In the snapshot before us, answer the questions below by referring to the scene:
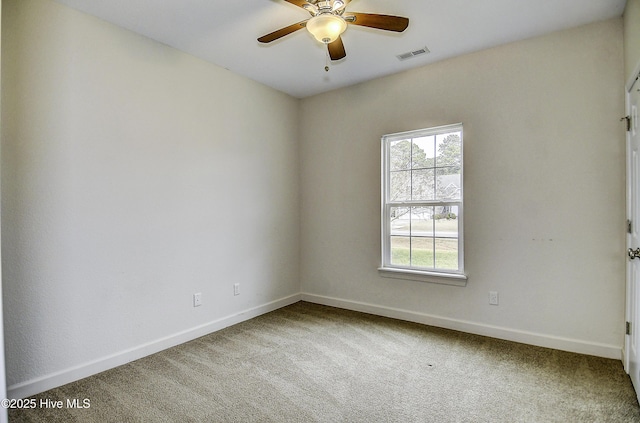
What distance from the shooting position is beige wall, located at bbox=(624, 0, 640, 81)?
2182 mm

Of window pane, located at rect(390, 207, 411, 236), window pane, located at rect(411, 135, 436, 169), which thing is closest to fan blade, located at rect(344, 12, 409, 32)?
window pane, located at rect(411, 135, 436, 169)

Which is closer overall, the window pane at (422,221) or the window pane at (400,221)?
the window pane at (422,221)

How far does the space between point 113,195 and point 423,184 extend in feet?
9.36

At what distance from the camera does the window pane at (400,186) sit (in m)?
3.71

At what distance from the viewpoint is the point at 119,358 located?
267 centimetres

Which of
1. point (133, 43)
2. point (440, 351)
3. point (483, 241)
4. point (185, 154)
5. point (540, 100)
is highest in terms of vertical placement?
point (133, 43)

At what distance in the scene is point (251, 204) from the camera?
3.84 metres

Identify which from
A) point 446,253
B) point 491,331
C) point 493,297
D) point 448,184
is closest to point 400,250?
point 446,253

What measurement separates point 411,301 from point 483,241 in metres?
0.97

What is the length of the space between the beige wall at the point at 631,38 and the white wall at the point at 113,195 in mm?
3224

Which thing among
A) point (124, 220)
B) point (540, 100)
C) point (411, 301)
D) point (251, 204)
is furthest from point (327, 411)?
point (540, 100)

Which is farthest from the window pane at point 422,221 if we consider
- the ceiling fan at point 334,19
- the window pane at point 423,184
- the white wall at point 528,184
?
the ceiling fan at point 334,19

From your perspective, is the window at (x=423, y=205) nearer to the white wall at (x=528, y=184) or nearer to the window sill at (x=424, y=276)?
the window sill at (x=424, y=276)

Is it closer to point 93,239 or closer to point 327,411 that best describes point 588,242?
point 327,411
